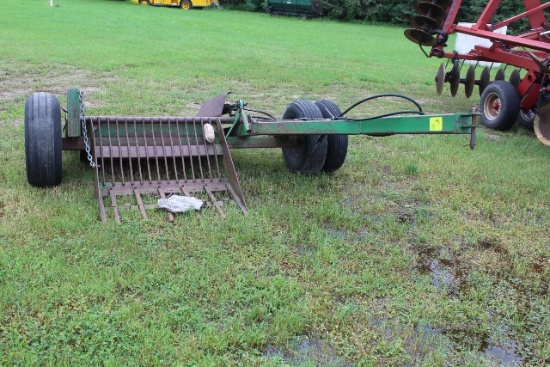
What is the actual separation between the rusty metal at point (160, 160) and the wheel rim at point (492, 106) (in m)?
4.62

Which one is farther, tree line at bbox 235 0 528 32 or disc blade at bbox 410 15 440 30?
tree line at bbox 235 0 528 32

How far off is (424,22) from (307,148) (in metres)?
3.90

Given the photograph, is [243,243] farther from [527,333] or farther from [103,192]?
[527,333]

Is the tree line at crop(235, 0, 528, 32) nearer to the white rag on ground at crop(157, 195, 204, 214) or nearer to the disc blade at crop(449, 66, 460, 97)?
the disc blade at crop(449, 66, 460, 97)

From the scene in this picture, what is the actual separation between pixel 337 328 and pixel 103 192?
7.66ft

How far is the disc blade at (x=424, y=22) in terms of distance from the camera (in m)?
7.79

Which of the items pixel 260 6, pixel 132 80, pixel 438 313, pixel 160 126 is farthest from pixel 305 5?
pixel 438 313

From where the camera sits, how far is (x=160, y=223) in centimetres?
398

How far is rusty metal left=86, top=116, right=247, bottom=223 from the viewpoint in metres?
4.51

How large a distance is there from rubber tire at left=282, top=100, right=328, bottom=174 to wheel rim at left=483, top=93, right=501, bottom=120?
3966 millimetres

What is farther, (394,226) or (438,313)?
(394,226)

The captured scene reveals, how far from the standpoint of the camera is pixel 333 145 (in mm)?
5051

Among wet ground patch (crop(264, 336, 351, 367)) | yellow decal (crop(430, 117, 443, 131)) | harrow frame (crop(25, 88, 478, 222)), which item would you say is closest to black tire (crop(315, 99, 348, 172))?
harrow frame (crop(25, 88, 478, 222))

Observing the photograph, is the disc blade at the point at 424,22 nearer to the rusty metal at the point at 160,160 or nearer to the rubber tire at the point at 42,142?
the rusty metal at the point at 160,160
